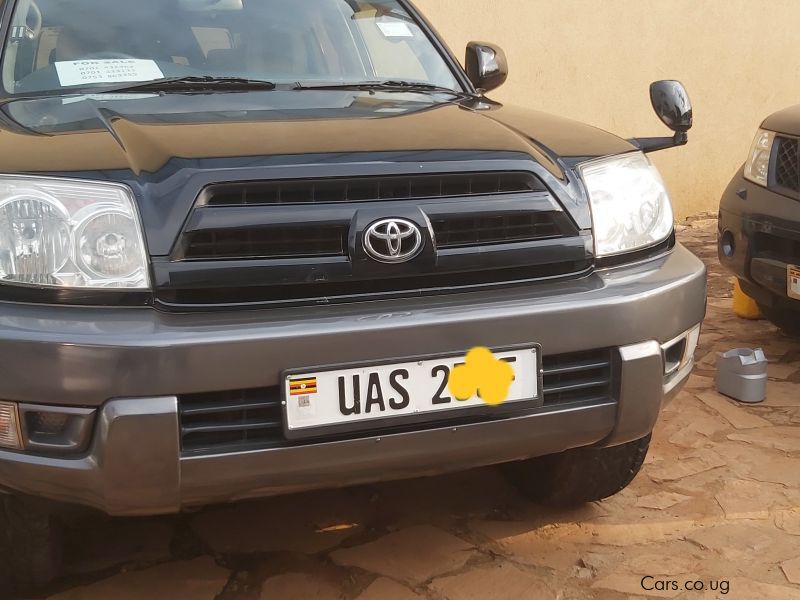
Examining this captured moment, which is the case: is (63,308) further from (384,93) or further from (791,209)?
(791,209)

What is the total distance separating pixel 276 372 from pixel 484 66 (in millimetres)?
1886

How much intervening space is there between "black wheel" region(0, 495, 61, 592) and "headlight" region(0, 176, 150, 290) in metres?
0.55

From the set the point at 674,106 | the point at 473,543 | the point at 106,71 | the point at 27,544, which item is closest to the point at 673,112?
the point at 674,106

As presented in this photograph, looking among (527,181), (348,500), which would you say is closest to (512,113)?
(527,181)

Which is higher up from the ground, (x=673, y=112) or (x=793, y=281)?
(x=673, y=112)

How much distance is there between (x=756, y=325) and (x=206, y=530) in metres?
3.04

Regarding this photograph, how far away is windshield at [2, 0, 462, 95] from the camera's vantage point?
103 inches

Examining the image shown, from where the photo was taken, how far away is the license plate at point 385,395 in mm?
1787

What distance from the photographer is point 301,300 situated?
1.87 metres

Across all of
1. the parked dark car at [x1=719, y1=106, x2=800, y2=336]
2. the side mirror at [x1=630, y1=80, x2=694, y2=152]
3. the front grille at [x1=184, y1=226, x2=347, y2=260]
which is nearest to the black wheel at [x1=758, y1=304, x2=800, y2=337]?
the parked dark car at [x1=719, y1=106, x2=800, y2=336]

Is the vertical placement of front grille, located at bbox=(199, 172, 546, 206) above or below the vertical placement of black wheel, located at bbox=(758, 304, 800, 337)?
above

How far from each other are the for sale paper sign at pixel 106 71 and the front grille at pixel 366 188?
92cm

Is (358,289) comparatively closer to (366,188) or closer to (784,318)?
(366,188)

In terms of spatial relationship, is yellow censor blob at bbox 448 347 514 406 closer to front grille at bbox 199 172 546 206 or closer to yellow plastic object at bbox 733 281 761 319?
front grille at bbox 199 172 546 206
